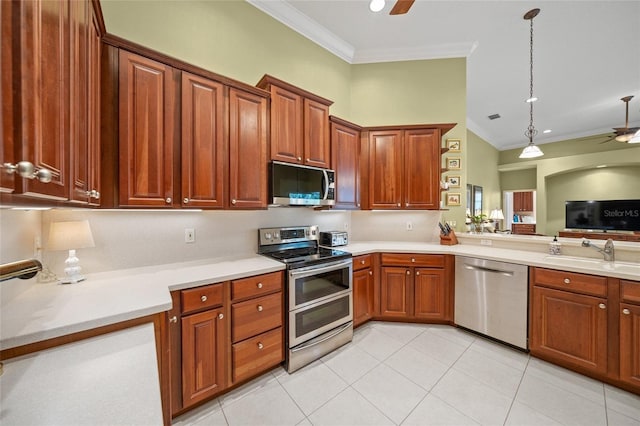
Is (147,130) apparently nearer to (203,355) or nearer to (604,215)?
(203,355)

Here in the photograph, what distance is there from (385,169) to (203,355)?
2.69m

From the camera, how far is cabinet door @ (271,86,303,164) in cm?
218

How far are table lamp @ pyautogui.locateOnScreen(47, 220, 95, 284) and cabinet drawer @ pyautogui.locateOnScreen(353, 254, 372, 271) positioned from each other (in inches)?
85.3

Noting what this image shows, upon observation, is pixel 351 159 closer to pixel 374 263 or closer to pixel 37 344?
pixel 374 263

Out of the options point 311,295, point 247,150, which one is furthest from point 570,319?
point 247,150

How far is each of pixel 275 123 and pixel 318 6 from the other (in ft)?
5.35

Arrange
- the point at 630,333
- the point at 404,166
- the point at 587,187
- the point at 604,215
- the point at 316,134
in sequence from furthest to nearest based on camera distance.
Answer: the point at 587,187
the point at 604,215
the point at 404,166
the point at 316,134
the point at 630,333

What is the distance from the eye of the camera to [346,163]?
2.87 m

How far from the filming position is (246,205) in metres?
2.00

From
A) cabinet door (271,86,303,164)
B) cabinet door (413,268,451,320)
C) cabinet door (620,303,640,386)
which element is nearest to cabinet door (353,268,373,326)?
cabinet door (413,268,451,320)

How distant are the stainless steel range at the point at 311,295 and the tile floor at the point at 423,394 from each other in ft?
0.56

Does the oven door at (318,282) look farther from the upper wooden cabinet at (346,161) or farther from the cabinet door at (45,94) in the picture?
the cabinet door at (45,94)

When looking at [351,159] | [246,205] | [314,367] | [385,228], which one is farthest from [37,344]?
[385,228]

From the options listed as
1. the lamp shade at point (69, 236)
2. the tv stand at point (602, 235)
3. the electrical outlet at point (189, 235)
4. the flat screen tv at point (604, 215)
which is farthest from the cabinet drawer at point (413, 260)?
the flat screen tv at point (604, 215)
